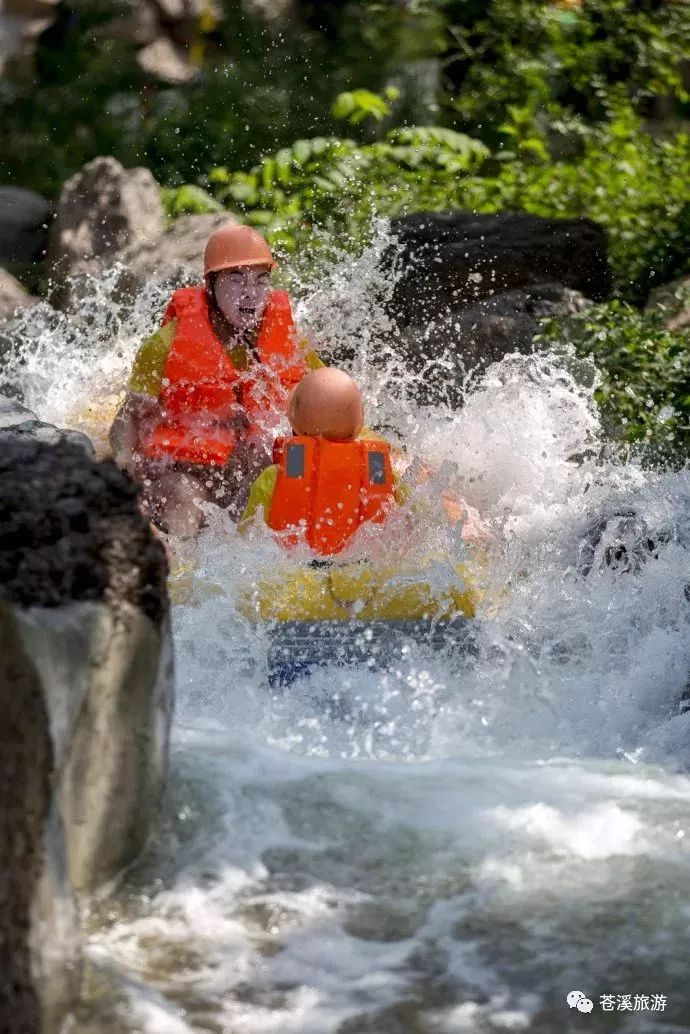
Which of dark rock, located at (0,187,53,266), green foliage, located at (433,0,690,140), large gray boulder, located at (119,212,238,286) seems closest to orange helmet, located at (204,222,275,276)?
large gray boulder, located at (119,212,238,286)

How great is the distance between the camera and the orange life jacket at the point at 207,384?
20.3 ft

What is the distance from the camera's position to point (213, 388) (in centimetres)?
629

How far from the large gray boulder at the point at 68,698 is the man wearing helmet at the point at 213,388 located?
7.84 ft

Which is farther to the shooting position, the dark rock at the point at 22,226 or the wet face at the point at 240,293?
the dark rock at the point at 22,226

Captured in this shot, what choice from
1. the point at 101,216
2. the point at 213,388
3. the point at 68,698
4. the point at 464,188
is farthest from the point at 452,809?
the point at 464,188

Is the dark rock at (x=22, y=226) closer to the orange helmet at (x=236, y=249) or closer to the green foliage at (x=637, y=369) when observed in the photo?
the green foliage at (x=637, y=369)

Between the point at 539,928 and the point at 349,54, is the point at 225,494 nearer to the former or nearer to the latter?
the point at 539,928

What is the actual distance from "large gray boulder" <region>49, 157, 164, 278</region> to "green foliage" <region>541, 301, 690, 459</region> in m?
2.64

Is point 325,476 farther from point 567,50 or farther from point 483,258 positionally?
point 567,50

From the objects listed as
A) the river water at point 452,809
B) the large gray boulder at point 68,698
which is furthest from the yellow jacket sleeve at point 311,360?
the large gray boulder at point 68,698

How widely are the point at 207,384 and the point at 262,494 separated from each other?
1.03 meters

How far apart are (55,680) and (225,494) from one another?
302cm

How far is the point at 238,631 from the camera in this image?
516 centimetres

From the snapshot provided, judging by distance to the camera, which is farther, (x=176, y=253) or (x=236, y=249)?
(x=176, y=253)
